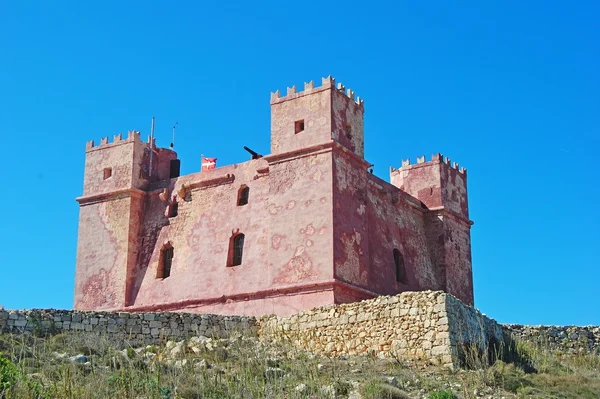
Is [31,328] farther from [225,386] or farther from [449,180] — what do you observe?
[449,180]

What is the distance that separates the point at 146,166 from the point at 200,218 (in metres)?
3.40

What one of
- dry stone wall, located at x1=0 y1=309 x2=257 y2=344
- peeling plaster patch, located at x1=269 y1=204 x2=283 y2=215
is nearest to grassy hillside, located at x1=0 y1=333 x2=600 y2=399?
dry stone wall, located at x1=0 y1=309 x2=257 y2=344

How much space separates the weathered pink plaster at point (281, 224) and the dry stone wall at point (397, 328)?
255cm

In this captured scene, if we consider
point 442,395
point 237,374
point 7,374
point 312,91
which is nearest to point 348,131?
point 312,91

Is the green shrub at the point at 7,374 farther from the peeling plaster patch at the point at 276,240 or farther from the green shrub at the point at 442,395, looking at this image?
the peeling plaster patch at the point at 276,240

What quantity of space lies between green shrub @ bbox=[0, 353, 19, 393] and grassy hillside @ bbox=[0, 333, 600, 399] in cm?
2

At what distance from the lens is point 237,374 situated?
2019cm

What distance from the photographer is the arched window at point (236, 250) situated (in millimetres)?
31877

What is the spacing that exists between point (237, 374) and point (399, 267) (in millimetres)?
14183

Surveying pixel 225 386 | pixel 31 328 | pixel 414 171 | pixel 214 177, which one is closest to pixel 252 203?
pixel 214 177

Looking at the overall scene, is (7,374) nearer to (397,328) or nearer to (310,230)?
(397,328)

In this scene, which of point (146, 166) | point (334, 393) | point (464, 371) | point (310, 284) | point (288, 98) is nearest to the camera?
point (334, 393)

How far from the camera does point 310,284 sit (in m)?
28.8

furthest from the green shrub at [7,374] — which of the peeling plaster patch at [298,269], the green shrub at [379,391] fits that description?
the peeling plaster patch at [298,269]
